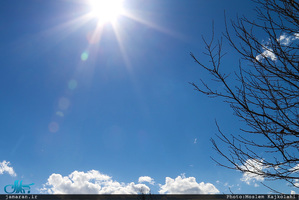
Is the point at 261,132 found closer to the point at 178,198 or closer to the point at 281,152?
the point at 281,152

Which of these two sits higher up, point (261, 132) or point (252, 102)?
point (252, 102)

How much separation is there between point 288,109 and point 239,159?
1.15 meters

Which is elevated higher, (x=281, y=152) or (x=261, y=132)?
(x=261, y=132)

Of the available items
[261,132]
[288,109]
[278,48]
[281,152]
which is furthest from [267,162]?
[278,48]

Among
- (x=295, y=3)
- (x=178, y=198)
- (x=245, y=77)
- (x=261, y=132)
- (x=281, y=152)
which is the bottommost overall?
(x=178, y=198)

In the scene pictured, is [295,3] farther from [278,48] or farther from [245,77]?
[245,77]

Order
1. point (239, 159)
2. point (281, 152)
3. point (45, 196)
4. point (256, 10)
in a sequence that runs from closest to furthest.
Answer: point (281, 152), point (239, 159), point (256, 10), point (45, 196)

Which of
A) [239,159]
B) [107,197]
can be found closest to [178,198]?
[107,197]

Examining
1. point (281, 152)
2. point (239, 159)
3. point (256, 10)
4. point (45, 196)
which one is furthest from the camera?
point (45, 196)

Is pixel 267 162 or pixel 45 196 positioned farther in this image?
pixel 45 196

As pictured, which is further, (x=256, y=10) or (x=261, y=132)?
(x=256, y=10)

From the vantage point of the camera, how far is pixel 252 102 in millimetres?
3668

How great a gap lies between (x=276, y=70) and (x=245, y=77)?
514 mm

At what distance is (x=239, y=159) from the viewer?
12.3ft
